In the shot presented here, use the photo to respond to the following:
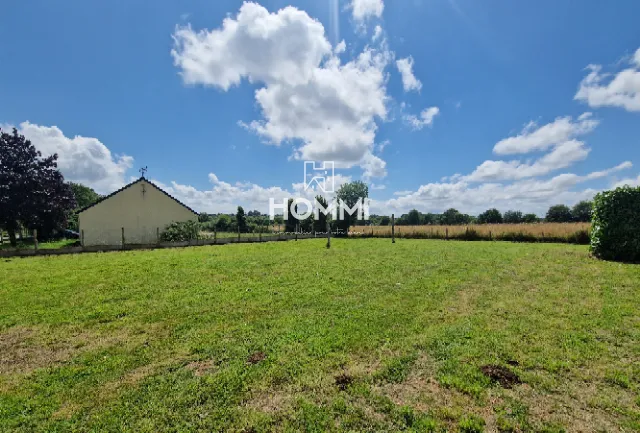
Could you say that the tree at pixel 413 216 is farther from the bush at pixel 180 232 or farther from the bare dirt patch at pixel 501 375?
the bare dirt patch at pixel 501 375

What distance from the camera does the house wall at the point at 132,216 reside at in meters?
22.8

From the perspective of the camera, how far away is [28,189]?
23203 millimetres

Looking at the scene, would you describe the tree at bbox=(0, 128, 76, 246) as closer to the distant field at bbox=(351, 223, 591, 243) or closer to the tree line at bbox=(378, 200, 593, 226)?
the distant field at bbox=(351, 223, 591, 243)

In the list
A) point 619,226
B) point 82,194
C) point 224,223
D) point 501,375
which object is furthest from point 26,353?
point 82,194

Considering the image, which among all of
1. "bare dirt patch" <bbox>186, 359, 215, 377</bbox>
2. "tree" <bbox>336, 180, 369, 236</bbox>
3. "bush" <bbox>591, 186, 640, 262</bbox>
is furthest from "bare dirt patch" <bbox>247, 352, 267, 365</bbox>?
"tree" <bbox>336, 180, 369, 236</bbox>

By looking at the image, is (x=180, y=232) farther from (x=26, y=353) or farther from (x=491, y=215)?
(x=491, y=215)

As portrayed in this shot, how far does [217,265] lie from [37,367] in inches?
266

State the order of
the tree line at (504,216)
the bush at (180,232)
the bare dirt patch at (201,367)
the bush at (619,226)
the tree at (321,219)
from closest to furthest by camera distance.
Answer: the bare dirt patch at (201,367) < the bush at (619,226) < the bush at (180,232) < the tree at (321,219) < the tree line at (504,216)

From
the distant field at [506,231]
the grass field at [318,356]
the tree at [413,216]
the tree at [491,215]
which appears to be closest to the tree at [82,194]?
the distant field at [506,231]

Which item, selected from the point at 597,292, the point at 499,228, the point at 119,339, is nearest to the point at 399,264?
the point at 597,292

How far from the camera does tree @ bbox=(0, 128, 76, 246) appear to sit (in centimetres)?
2252

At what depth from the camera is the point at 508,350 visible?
404 cm

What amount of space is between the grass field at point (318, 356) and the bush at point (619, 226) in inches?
234

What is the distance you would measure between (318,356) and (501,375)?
87.3 inches
